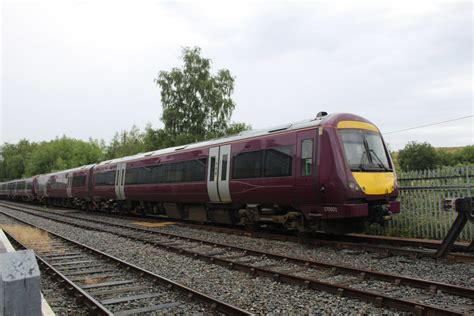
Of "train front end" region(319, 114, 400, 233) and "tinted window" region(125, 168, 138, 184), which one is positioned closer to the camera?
"train front end" region(319, 114, 400, 233)

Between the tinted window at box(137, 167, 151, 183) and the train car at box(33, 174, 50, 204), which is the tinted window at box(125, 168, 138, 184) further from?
the train car at box(33, 174, 50, 204)

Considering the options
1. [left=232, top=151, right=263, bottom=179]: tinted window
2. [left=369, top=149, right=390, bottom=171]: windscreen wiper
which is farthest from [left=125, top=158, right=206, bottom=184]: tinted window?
[left=369, top=149, right=390, bottom=171]: windscreen wiper

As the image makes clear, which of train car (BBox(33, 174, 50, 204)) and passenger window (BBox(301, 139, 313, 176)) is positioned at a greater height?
passenger window (BBox(301, 139, 313, 176))

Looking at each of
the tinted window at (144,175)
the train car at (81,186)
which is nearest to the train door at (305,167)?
the tinted window at (144,175)

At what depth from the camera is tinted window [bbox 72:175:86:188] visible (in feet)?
82.5

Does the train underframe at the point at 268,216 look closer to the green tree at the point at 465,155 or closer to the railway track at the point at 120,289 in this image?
the railway track at the point at 120,289

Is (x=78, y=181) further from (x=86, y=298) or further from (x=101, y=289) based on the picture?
(x=86, y=298)

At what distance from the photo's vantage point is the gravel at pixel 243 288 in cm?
501

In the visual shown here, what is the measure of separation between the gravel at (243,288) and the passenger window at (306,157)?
10.6ft

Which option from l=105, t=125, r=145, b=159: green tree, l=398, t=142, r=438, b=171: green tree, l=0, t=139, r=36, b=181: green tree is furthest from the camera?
l=0, t=139, r=36, b=181: green tree

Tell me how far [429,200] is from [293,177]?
11.6 feet

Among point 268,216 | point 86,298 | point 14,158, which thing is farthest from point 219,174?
point 14,158

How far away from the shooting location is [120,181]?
783 inches

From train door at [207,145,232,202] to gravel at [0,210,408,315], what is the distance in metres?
3.24
